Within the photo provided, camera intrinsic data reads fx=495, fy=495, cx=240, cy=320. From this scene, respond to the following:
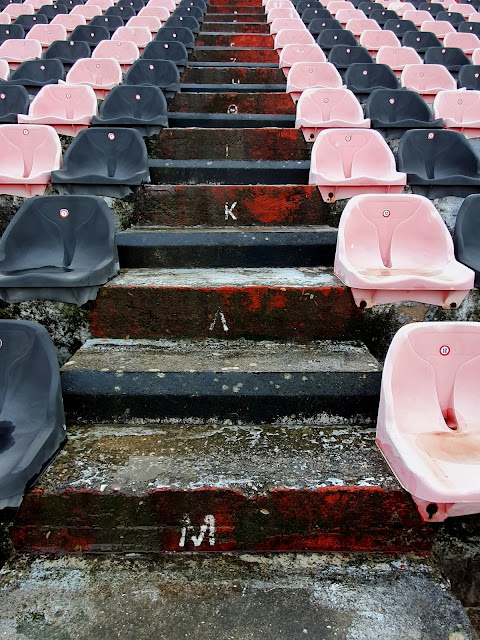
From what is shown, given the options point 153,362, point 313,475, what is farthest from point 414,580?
point 153,362

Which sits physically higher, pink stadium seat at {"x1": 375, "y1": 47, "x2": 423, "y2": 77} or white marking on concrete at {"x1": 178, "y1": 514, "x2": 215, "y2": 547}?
pink stadium seat at {"x1": 375, "y1": 47, "x2": 423, "y2": 77}

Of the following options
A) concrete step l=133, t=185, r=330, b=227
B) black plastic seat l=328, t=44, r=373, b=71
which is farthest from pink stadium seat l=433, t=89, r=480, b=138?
concrete step l=133, t=185, r=330, b=227

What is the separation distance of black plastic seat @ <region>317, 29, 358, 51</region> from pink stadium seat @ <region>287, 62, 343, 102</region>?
1.82 metres

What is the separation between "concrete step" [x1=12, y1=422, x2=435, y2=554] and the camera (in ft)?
5.08

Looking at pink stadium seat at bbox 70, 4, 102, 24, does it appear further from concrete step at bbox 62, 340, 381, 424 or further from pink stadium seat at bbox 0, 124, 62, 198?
concrete step at bbox 62, 340, 381, 424

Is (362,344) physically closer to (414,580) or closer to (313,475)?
(313,475)

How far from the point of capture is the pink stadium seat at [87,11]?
27.3 ft

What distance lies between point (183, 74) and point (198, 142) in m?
2.19

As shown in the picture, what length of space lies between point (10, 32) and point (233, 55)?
130 inches

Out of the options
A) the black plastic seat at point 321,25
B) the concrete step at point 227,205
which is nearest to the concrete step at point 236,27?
the black plastic seat at point 321,25

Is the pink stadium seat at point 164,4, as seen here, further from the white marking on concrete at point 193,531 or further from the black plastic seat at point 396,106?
the white marking on concrete at point 193,531

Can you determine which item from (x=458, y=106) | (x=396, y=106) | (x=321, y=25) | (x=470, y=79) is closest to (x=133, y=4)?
(x=321, y=25)

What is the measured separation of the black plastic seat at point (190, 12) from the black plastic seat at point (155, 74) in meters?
2.94

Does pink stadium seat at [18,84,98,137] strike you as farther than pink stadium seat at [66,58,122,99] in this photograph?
No
